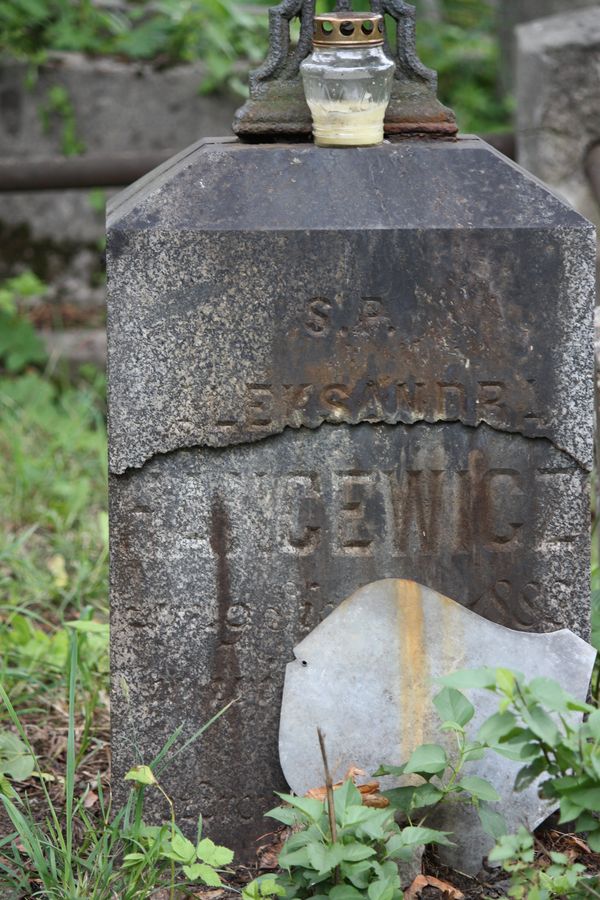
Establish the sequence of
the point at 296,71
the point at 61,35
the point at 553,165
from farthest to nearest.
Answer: the point at 61,35 < the point at 553,165 < the point at 296,71

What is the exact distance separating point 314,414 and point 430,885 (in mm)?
799

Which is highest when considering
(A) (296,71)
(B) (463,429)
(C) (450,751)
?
(A) (296,71)

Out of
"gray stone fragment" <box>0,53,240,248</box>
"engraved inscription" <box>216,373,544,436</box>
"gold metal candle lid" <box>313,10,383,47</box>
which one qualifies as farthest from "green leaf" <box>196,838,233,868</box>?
"gray stone fragment" <box>0,53,240,248</box>

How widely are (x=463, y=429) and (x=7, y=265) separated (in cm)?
381

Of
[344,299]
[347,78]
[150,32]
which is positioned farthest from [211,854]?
[150,32]

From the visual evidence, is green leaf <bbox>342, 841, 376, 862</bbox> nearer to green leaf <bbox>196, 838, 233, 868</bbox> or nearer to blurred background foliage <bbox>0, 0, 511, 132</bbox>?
green leaf <bbox>196, 838, 233, 868</bbox>

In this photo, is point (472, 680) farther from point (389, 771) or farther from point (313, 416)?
point (313, 416)

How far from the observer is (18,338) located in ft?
17.1

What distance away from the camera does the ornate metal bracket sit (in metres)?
2.15

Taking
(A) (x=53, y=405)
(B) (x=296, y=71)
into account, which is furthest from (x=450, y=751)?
(A) (x=53, y=405)

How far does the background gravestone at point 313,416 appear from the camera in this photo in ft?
6.68

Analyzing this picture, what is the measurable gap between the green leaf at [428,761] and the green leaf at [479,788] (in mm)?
45

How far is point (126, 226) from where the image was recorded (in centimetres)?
202

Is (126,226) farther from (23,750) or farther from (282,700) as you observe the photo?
(23,750)
